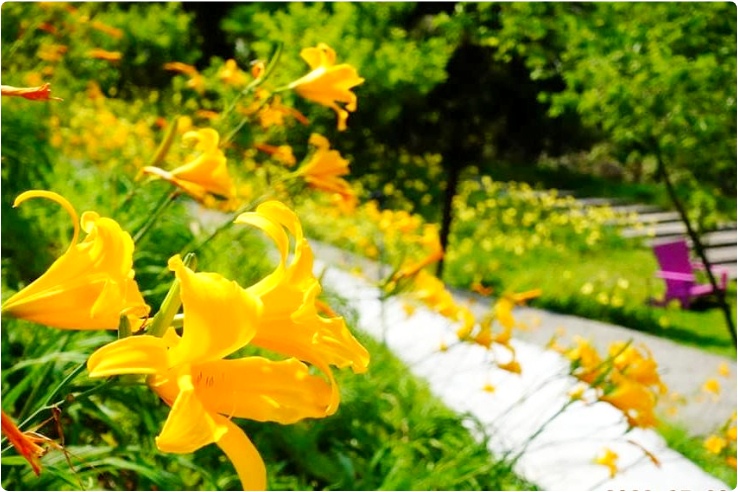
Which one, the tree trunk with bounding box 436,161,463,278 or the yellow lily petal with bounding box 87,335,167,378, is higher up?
the yellow lily petal with bounding box 87,335,167,378

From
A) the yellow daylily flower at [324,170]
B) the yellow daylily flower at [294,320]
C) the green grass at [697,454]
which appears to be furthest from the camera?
the green grass at [697,454]

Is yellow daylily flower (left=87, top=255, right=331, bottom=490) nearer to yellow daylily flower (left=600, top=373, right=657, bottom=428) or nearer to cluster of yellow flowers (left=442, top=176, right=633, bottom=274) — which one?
yellow daylily flower (left=600, top=373, right=657, bottom=428)

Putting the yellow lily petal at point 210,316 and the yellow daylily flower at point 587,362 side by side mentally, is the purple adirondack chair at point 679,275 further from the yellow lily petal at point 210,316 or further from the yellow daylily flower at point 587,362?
the yellow lily petal at point 210,316

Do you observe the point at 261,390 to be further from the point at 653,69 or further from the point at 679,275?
the point at 679,275

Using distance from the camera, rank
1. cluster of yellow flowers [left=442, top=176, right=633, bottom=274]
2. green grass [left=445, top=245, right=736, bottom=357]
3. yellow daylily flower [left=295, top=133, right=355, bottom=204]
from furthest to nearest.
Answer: cluster of yellow flowers [left=442, top=176, right=633, bottom=274] → green grass [left=445, top=245, right=736, bottom=357] → yellow daylily flower [left=295, top=133, right=355, bottom=204]

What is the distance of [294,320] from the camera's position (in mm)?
662

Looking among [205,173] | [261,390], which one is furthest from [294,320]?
[205,173]

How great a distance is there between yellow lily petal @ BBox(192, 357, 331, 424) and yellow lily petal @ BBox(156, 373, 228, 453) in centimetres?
5

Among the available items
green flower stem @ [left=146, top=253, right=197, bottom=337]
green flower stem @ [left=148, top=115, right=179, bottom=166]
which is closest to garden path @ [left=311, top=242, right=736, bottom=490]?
green flower stem @ [left=148, top=115, right=179, bottom=166]

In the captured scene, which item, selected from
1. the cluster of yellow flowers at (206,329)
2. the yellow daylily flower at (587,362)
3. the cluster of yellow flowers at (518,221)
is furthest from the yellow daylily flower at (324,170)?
the cluster of yellow flowers at (518,221)

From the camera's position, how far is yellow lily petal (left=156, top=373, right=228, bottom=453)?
0.55m

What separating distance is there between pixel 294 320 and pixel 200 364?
92 millimetres

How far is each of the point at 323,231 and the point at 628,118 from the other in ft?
10.7

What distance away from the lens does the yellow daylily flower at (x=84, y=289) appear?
643 millimetres
